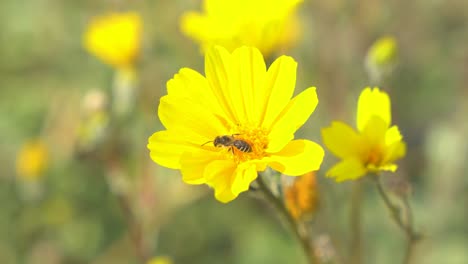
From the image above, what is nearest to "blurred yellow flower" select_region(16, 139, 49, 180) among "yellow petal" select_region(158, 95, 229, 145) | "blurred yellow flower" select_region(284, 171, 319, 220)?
"blurred yellow flower" select_region(284, 171, 319, 220)

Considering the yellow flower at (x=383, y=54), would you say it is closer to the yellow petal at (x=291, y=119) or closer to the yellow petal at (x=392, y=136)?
the yellow petal at (x=392, y=136)

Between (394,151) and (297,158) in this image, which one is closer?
(297,158)

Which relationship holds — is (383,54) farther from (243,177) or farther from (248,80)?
(243,177)

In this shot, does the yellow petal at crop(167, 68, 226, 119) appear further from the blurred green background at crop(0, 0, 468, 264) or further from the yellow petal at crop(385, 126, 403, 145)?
the blurred green background at crop(0, 0, 468, 264)

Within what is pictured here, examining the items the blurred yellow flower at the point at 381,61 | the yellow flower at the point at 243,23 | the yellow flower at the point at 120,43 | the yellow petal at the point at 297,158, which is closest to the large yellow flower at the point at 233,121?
the yellow petal at the point at 297,158

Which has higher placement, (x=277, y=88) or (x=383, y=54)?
(x=277, y=88)

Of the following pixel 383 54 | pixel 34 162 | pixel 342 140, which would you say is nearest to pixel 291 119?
pixel 342 140
